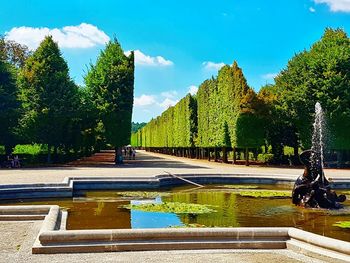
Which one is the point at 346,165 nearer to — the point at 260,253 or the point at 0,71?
the point at 0,71

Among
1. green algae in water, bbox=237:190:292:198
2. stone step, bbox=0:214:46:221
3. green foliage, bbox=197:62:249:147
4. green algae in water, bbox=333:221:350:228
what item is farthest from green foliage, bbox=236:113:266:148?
stone step, bbox=0:214:46:221

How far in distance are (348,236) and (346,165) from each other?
36170mm

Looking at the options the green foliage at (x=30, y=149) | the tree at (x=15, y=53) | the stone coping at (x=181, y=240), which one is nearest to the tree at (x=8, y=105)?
the green foliage at (x=30, y=149)

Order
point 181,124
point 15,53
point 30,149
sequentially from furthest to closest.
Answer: point 181,124 < point 15,53 < point 30,149

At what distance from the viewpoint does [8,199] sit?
19688mm

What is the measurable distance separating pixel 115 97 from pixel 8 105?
10.7 metres

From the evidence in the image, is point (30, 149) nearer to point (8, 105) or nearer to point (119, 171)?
point (8, 105)

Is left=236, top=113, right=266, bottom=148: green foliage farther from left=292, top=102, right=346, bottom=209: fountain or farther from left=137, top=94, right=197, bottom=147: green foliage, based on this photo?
left=292, top=102, right=346, bottom=209: fountain

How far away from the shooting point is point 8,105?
144 feet

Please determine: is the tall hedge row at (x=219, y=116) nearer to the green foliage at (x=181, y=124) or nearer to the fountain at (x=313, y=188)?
the green foliage at (x=181, y=124)

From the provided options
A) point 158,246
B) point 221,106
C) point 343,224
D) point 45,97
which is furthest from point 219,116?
point 158,246

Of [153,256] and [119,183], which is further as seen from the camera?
[119,183]

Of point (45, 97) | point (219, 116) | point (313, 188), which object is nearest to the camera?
point (313, 188)

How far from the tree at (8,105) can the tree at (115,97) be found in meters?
8.14
